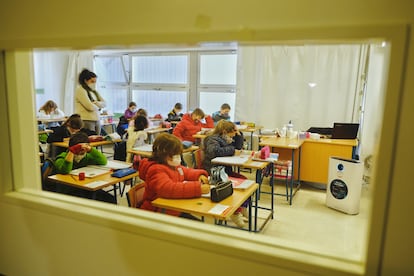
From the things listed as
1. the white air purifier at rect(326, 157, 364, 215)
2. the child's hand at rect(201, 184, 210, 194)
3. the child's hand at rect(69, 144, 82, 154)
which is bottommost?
the white air purifier at rect(326, 157, 364, 215)

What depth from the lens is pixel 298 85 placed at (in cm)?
643

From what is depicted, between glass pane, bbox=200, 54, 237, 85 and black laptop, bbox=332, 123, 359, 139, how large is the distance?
290cm

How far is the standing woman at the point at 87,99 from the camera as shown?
4.47 meters

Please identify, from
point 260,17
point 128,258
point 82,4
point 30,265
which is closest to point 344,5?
point 260,17

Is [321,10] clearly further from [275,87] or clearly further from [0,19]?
[275,87]

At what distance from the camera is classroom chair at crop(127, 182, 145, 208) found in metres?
2.51

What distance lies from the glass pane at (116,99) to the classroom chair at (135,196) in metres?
6.53

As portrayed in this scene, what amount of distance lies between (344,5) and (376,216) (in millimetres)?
627

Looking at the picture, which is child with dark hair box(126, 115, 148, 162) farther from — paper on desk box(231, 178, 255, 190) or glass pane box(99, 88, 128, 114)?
glass pane box(99, 88, 128, 114)

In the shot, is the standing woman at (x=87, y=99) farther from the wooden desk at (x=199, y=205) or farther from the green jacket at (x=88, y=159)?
the wooden desk at (x=199, y=205)

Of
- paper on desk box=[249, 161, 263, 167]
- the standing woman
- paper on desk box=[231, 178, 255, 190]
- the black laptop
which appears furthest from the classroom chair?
the black laptop

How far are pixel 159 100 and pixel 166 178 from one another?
611 centimetres

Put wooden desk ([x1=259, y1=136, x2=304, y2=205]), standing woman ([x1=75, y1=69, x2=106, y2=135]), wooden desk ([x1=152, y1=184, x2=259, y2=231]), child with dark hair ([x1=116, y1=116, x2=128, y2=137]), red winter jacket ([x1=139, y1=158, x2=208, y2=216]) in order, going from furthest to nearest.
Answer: child with dark hair ([x1=116, y1=116, x2=128, y2=137]) → wooden desk ([x1=259, y1=136, x2=304, y2=205]) → standing woman ([x1=75, y1=69, x2=106, y2=135]) → red winter jacket ([x1=139, y1=158, x2=208, y2=216]) → wooden desk ([x1=152, y1=184, x2=259, y2=231])

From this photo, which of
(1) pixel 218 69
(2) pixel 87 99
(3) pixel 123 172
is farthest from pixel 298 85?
(3) pixel 123 172
